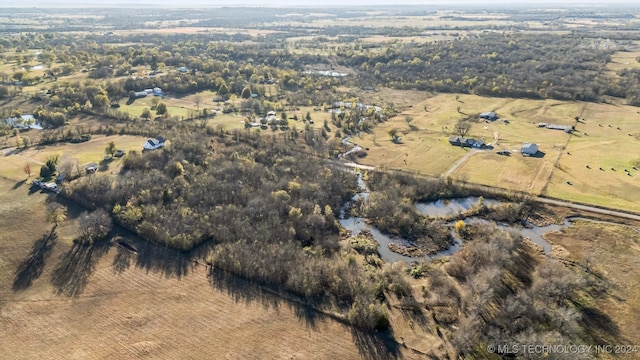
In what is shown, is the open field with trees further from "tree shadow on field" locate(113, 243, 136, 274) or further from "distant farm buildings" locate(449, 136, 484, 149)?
"distant farm buildings" locate(449, 136, 484, 149)

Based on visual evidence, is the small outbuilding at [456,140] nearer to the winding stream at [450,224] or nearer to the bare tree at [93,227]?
the winding stream at [450,224]

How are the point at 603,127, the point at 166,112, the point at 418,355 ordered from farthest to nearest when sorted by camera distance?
1. the point at 166,112
2. the point at 603,127
3. the point at 418,355

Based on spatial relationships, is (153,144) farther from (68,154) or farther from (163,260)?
(163,260)

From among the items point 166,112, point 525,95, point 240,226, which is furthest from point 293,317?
point 525,95

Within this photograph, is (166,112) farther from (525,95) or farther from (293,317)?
(525,95)

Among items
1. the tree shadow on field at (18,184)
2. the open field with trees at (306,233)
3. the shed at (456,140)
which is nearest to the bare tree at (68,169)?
the open field with trees at (306,233)

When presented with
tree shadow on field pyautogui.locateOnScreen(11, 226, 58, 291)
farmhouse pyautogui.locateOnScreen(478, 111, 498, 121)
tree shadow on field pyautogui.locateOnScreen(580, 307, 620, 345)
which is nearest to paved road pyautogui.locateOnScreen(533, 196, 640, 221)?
tree shadow on field pyautogui.locateOnScreen(580, 307, 620, 345)
